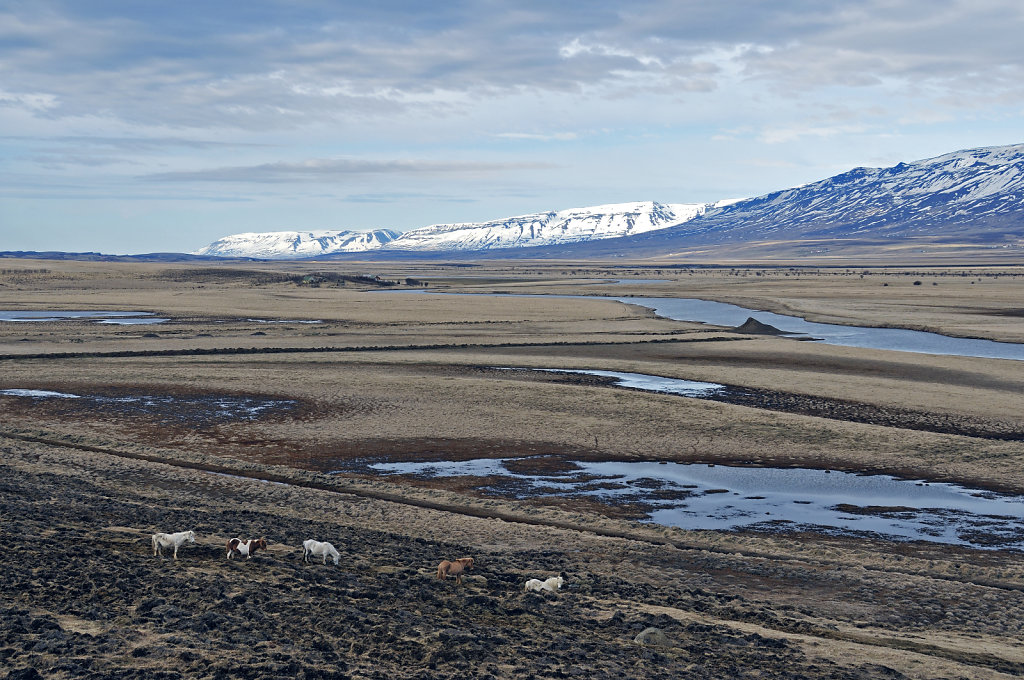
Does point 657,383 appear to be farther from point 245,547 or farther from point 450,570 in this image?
point 245,547

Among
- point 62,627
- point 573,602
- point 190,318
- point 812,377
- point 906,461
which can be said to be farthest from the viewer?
point 190,318

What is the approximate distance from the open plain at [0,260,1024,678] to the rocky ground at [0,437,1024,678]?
0.06 metres

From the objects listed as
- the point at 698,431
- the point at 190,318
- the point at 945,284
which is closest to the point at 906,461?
the point at 698,431

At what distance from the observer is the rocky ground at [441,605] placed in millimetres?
11984

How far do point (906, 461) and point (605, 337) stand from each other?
3318 centimetres

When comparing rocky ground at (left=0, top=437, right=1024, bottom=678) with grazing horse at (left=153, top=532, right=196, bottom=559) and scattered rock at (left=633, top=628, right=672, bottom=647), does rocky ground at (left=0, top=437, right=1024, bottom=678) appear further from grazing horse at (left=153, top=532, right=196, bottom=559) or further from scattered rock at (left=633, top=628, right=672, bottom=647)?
grazing horse at (left=153, top=532, right=196, bottom=559)

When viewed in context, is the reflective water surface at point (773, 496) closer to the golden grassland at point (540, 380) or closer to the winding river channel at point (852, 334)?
the golden grassland at point (540, 380)

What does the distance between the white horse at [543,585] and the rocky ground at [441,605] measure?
18 centimetres

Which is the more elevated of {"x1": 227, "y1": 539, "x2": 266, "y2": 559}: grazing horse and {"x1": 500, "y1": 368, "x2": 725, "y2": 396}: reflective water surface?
{"x1": 227, "y1": 539, "x2": 266, "y2": 559}: grazing horse

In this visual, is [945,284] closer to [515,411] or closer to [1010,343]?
[1010,343]

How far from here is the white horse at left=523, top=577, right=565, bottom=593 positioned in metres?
15.2

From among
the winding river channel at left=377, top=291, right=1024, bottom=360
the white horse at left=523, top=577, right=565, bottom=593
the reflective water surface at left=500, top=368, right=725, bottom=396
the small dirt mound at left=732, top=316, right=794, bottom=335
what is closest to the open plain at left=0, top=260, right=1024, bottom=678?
the white horse at left=523, top=577, right=565, bottom=593

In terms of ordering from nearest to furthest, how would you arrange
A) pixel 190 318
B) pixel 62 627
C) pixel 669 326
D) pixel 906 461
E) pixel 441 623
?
pixel 62 627
pixel 441 623
pixel 906 461
pixel 669 326
pixel 190 318

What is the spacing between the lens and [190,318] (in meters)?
74.3
